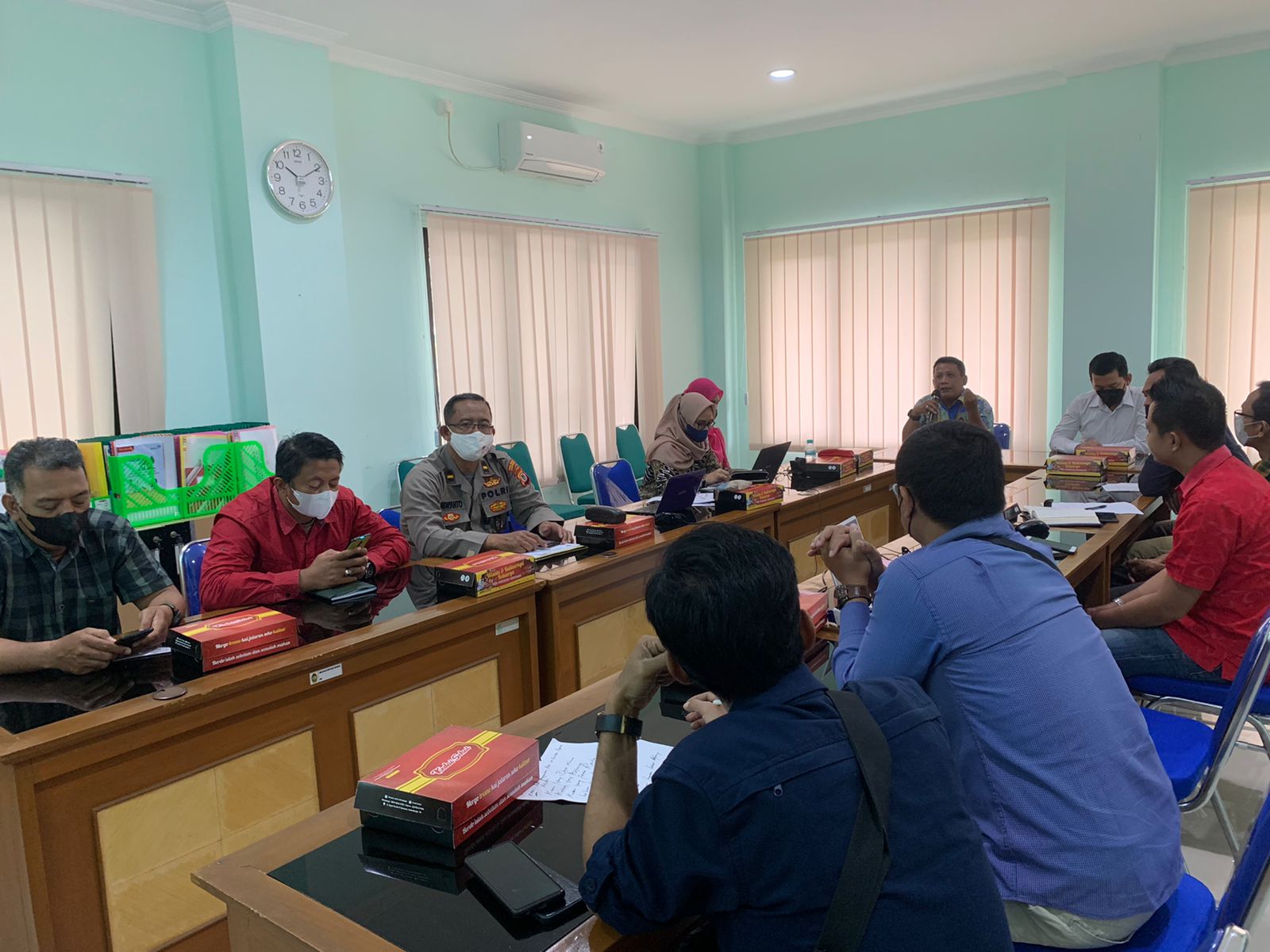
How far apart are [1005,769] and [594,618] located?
1.73m

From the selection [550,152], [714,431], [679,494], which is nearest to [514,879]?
[679,494]

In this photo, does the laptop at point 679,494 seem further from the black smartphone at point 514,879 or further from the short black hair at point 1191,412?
the black smartphone at point 514,879

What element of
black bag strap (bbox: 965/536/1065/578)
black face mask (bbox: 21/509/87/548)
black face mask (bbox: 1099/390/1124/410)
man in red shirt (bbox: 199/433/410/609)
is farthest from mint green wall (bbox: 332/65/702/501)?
black bag strap (bbox: 965/536/1065/578)

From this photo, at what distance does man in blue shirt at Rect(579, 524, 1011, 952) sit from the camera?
895 mm

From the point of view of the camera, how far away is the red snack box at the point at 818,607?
1968 millimetres

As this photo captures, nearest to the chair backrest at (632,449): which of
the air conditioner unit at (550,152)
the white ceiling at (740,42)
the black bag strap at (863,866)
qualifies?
the air conditioner unit at (550,152)

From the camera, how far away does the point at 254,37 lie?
13.7ft

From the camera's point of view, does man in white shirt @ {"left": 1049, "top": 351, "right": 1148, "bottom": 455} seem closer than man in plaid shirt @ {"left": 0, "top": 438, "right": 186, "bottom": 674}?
No

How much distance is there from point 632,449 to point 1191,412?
13.1 feet

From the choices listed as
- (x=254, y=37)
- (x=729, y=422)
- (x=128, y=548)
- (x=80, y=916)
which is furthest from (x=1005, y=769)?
(x=729, y=422)

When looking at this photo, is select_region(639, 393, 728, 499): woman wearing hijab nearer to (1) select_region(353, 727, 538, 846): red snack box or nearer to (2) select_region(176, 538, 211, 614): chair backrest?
(2) select_region(176, 538, 211, 614): chair backrest

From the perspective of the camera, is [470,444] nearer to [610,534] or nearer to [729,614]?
[610,534]

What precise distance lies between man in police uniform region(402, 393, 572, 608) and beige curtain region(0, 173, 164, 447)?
1.62 meters

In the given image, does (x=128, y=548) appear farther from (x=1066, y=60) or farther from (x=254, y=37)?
(x=1066, y=60)
